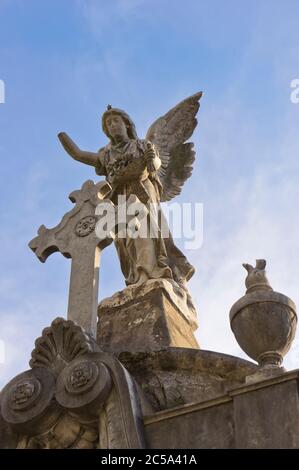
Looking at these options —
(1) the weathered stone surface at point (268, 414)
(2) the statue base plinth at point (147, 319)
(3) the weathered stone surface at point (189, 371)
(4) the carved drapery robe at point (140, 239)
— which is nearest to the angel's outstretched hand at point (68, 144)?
(4) the carved drapery robe at point (140, 239)

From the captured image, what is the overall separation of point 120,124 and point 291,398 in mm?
5053

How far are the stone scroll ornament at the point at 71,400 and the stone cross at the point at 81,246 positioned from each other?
1.31ft

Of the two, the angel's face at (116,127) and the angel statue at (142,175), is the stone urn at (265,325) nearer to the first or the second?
the angel statue at (142,175)

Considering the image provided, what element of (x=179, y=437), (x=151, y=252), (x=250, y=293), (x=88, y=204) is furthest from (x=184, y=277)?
(x=179, y=437)

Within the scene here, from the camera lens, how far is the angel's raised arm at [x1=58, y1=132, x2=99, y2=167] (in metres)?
9.08

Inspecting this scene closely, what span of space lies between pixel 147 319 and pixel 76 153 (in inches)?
134

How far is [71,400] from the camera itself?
15.9 feet

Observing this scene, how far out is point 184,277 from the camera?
796 centimetres

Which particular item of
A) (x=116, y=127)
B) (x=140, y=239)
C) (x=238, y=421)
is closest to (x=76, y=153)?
(x=116, y=127)

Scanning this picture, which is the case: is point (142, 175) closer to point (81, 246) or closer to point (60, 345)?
point (81, 246)

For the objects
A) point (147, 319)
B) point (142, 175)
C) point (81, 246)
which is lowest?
point (147, 319)

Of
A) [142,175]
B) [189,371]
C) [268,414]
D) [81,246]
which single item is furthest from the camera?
[142,175]

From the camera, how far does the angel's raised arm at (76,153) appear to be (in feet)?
29.8
